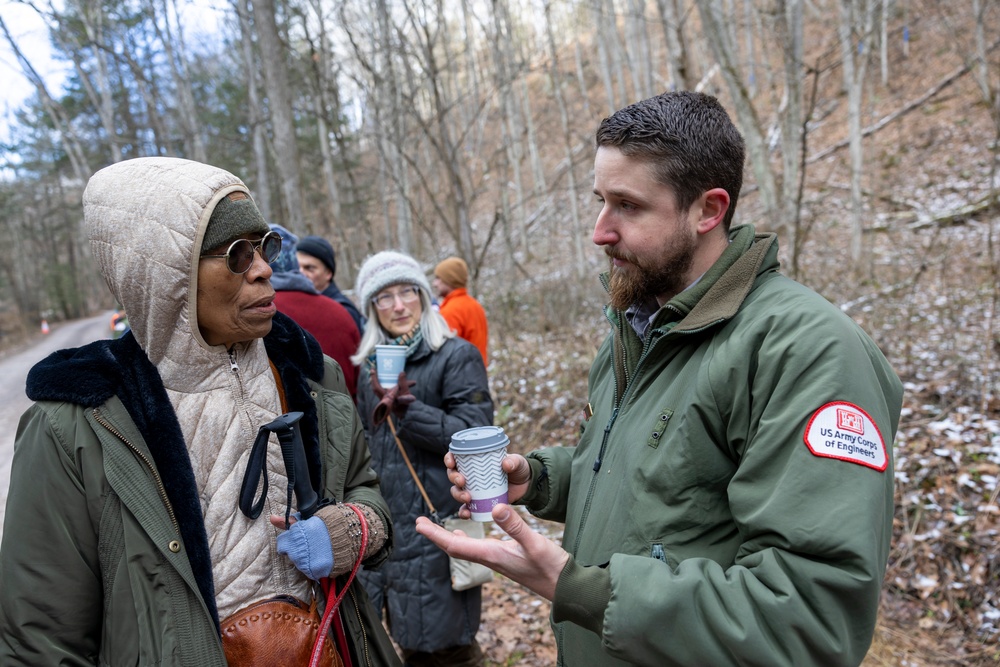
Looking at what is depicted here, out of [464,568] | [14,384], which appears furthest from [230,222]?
[14,384]

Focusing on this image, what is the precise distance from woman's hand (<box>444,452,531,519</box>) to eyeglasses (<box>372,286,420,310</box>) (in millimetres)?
1856

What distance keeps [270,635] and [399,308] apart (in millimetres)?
2185

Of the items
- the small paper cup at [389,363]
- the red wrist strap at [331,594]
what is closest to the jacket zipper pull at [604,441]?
the red wrist strap at [331,594]

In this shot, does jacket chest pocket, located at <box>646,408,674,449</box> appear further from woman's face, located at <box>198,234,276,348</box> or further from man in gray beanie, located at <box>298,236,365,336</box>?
man in gray beanie, located at <box>298,236,365,336</box>

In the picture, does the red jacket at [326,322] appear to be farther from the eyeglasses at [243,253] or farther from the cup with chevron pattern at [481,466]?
the cup with chevron pattern at [481,466]

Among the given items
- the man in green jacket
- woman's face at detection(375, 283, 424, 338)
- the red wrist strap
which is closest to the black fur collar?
the red wrist strap

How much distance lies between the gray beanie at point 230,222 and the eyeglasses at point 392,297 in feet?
6.18

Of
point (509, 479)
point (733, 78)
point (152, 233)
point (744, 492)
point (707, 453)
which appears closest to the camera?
point (744, 492)

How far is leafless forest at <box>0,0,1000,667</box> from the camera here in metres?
4.46

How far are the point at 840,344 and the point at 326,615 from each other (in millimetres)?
1545

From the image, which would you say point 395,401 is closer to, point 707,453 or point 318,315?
point 318,315

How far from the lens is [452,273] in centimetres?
550

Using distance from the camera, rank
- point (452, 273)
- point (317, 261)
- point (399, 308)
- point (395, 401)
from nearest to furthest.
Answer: point (395, 401) → point (399, 308) → point (317, 261) → point (452, 273)

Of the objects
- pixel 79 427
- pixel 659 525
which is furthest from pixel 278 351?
pixel 659 525
